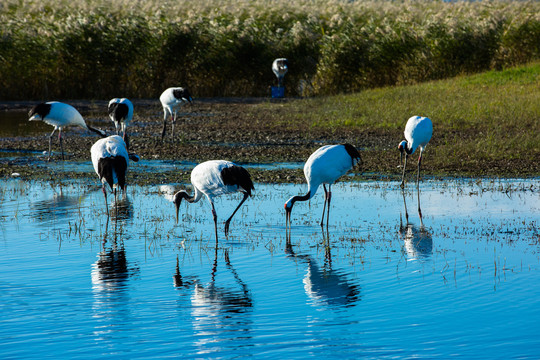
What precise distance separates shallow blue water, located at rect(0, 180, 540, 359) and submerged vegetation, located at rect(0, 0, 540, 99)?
16.6m

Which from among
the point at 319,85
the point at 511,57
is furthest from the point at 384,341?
the point at 511,57

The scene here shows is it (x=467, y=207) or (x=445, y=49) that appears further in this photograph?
(x=445, y=49)

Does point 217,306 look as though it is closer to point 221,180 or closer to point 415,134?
point 221,180

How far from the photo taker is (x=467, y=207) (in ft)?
33.3

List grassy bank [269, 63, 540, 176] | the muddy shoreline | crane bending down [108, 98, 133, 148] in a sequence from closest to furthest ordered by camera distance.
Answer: the muddy shoreline → grassy bank [269, 63, 540, 176] → crane bending down [108, 98, 133, 148]

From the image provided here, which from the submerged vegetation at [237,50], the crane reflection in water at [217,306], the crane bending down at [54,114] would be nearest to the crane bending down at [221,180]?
the crane reflection in water at [217,306]

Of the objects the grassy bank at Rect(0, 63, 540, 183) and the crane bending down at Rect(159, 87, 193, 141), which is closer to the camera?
the grassy bank at Rect(0, 63, 540, 183)

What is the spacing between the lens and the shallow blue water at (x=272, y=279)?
5508 millimetres

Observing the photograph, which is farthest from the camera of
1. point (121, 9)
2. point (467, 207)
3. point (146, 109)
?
point (121, 9)

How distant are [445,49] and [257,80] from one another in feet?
22.9

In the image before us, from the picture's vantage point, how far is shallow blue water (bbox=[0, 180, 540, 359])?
5.51 metres

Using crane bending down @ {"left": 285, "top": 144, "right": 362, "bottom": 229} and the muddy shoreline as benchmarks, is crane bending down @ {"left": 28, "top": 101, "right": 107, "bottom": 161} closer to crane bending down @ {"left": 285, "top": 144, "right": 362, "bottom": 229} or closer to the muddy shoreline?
the muddy shoreline

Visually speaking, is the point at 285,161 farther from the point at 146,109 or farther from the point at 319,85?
the point at 319,85

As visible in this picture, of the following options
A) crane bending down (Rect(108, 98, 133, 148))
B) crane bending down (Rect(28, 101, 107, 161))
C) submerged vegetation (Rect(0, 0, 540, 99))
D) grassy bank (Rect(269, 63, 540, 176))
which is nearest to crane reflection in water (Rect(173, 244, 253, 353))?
grassy bank (Rect(269, 63, 540, 176))
